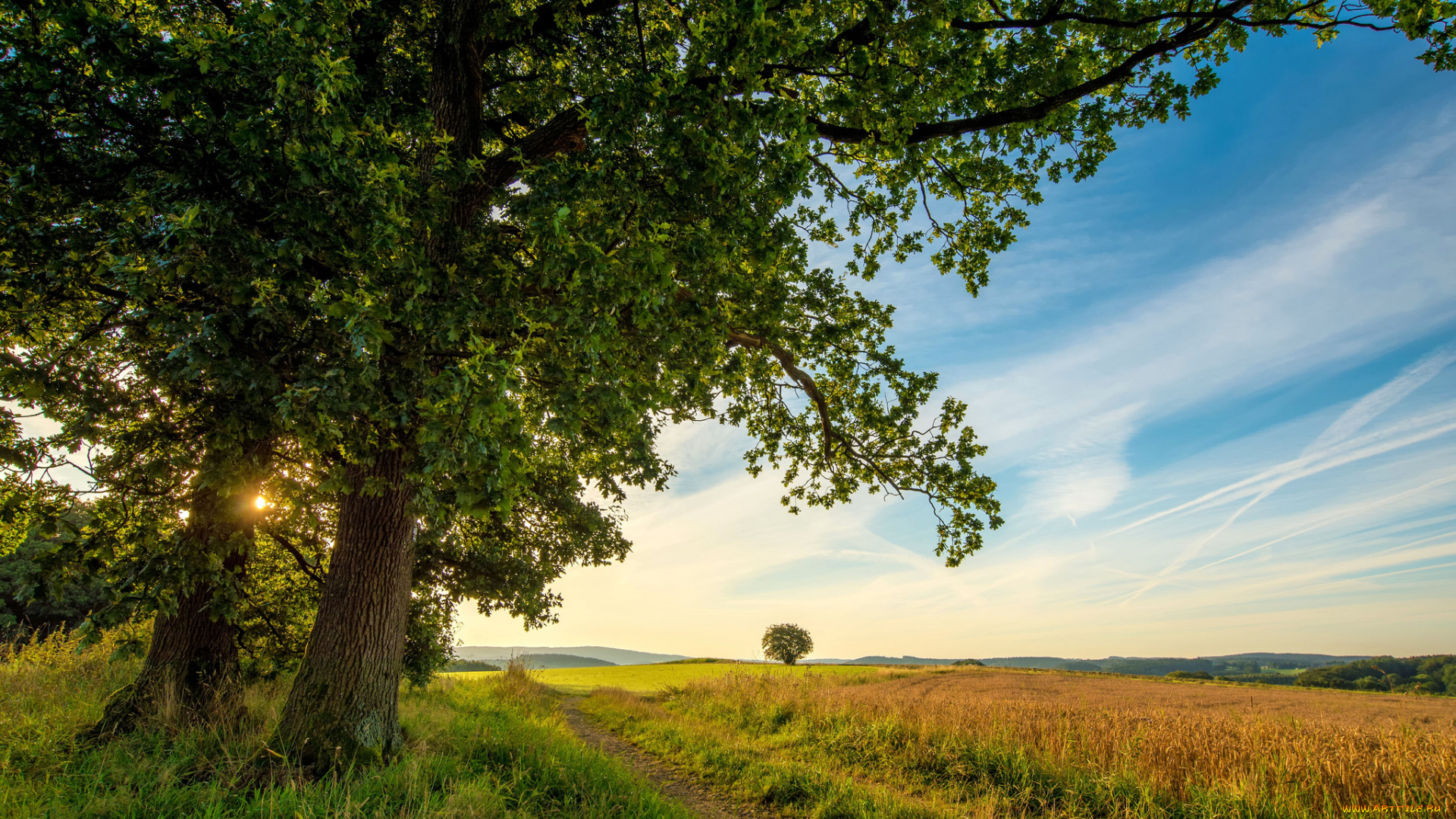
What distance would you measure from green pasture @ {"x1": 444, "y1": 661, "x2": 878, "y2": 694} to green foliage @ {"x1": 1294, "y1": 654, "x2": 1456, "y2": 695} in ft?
94.0

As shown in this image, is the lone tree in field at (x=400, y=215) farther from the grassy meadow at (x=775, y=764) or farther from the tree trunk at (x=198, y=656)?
the grassy meadow at (x=775, y=764)

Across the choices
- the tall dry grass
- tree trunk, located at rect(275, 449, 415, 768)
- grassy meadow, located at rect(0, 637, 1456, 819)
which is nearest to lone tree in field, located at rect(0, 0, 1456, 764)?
tree trunk, located at rect(275, 449, 415, 768)

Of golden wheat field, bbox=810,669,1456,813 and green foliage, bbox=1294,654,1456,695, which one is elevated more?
golden wheat field, bbox=810,669,1456,813

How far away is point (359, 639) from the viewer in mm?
6133

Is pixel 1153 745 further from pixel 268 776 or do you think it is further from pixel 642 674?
pixel 642 674

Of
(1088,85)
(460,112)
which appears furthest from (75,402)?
(1088,85)

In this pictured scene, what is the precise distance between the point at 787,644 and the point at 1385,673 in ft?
120

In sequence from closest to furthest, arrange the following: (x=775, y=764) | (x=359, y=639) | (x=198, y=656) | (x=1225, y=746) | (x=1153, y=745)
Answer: (x=359, y=639)
(x=1225, y=746)
(x=1153, y=745)
(x=198, y=656)
(x=775, y=764)

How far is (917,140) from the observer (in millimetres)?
7609

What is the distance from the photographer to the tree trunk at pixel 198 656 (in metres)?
6.63

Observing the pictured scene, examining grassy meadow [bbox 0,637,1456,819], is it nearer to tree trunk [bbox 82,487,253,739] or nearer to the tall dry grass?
the tall dry grass

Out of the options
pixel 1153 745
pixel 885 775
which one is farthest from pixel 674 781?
pixel 1153 745

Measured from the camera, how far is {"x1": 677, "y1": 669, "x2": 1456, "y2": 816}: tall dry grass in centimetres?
665

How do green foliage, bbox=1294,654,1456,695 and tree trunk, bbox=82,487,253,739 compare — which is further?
green foliage, bbox=1294,654,1456,695
